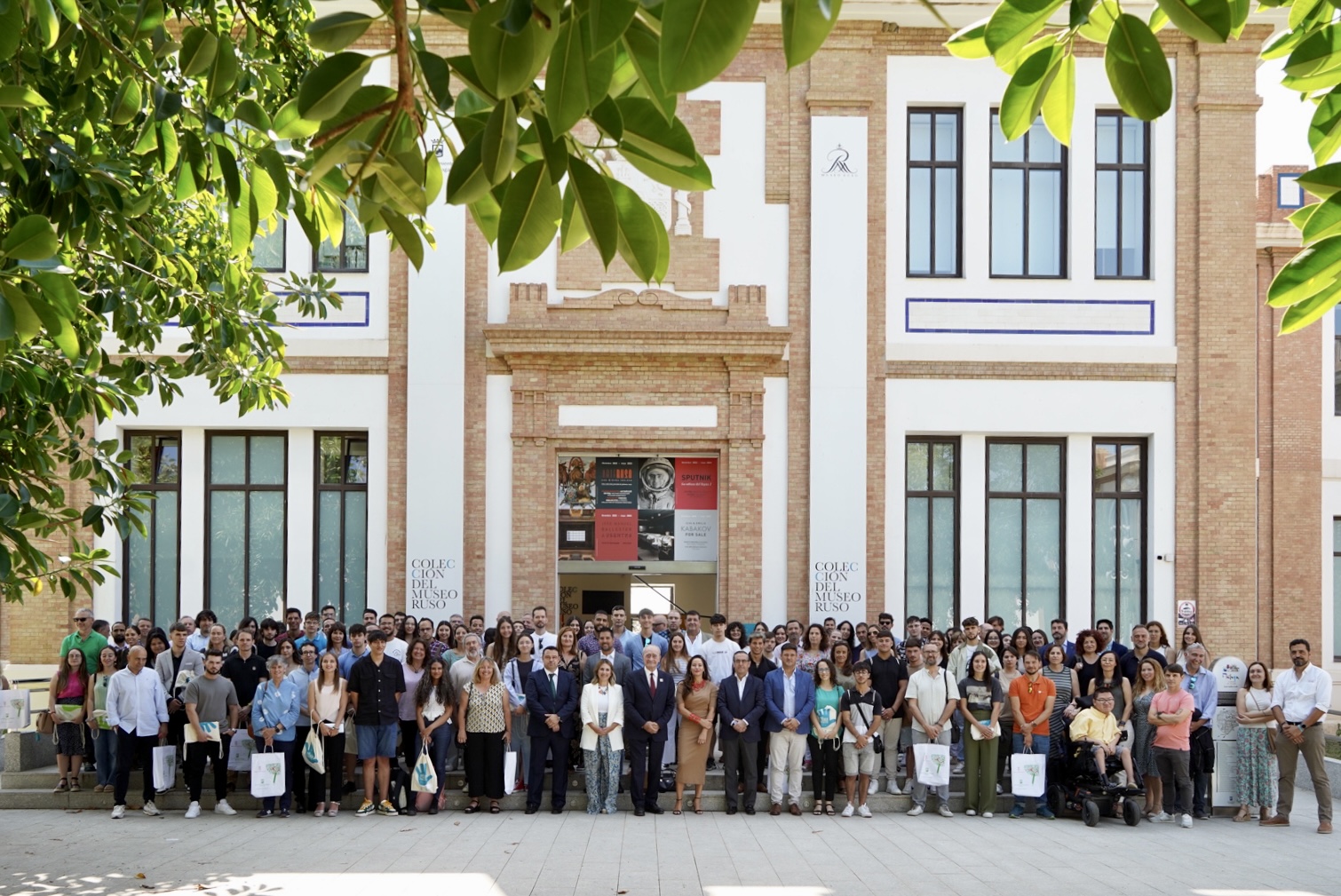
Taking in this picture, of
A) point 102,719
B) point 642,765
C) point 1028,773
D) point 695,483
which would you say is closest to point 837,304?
point 695,483

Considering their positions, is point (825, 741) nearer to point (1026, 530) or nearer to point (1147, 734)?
point (1147, 734)

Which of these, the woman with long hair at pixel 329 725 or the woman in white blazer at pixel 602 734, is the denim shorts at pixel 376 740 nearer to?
the woman with long hair at pixel 329 725

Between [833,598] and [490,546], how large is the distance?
16.3ft

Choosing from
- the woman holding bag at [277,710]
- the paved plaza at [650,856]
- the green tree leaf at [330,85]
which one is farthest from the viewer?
the woman holding bag at [277,710]

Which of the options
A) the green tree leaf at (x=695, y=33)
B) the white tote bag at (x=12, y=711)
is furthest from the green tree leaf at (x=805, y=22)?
the white tote bag at (x=12, y=711)

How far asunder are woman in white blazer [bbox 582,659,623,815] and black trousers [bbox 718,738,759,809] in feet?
3.74

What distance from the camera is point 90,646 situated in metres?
15.5

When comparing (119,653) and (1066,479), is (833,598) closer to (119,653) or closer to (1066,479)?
(1066,479)

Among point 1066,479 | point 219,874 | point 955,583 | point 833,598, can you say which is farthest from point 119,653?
point 1066,479

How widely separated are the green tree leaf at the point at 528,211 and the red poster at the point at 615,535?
725 inches

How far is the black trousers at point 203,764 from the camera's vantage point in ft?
47.9

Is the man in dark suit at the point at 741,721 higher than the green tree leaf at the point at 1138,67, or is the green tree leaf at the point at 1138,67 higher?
the green tree leaf at the point at 1138,67

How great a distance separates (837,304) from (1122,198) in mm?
4526

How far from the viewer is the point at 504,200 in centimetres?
219
